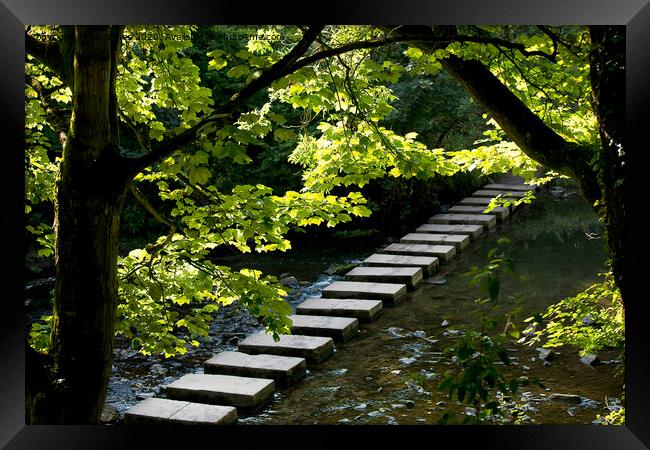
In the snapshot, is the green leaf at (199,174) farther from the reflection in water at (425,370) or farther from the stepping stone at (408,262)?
the stepping stone at (408,262)

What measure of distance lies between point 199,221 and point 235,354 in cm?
194

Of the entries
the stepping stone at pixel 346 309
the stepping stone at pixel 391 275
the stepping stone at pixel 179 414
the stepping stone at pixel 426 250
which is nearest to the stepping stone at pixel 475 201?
the stepping stone at pixel 426 250

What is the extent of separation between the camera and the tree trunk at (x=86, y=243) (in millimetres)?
2740

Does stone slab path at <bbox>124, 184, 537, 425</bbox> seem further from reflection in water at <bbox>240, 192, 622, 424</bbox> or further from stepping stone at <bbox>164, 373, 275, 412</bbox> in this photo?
reflection in water at <bbox>240, 192, 622, 424</bbox>

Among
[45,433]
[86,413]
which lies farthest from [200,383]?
[45,433]

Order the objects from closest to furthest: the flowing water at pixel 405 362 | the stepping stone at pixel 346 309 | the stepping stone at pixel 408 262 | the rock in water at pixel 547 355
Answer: the flowing water at pixel 405 362, the rock in water at pixel 547 355, the stepping stone at pixel 346 309, the stepping stone at pixel 408 262

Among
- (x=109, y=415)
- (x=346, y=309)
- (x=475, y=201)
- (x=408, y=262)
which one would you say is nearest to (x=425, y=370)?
(x=346, y=309)

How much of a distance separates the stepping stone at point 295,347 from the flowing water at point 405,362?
9 centimetres

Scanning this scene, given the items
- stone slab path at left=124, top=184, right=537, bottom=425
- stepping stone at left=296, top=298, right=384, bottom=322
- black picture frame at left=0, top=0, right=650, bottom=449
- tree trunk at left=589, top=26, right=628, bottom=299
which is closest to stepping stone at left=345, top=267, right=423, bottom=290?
stone slab path at left=124, top=184, right=537, bottom=425

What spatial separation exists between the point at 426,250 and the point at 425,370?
8.76 feet

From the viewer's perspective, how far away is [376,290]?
6.39 metres

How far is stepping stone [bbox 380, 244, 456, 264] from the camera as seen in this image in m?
7.56

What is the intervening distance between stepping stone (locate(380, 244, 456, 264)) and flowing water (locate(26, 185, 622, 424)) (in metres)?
0.13

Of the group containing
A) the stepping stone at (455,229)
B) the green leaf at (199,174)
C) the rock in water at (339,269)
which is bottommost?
the rock in water at (339,269)
